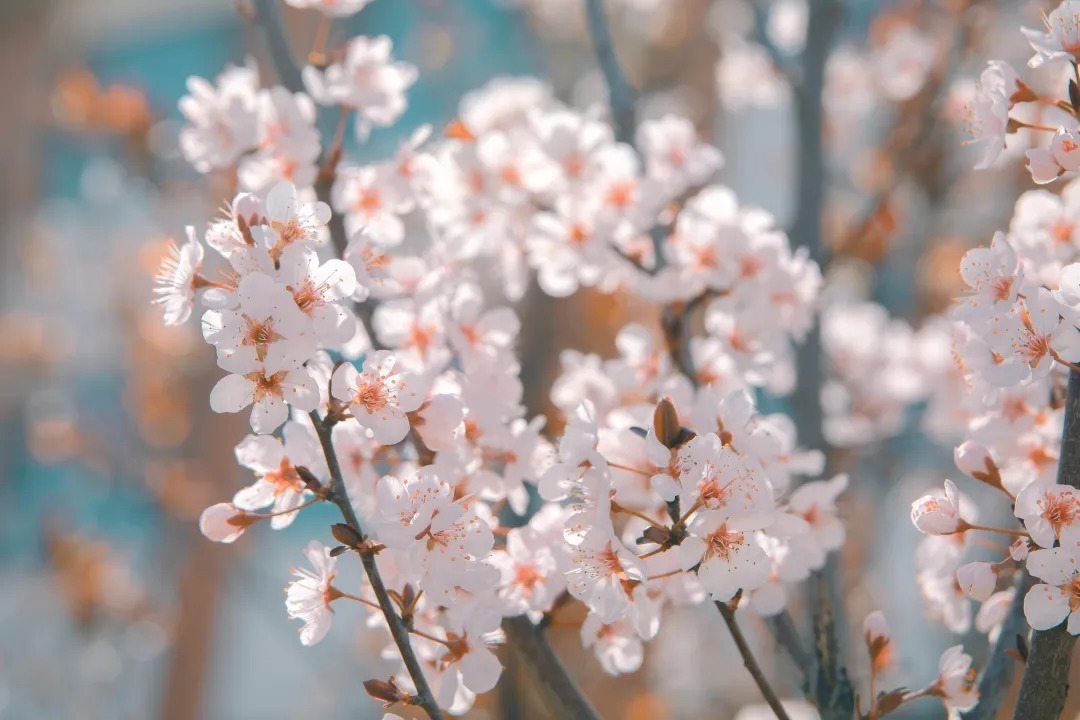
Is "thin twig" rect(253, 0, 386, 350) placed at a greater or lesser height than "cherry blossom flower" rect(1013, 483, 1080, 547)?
greater

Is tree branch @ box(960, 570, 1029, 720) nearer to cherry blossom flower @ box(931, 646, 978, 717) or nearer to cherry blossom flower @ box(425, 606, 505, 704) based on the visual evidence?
cherry blossom flower @ box(931, 646, 978, 717)

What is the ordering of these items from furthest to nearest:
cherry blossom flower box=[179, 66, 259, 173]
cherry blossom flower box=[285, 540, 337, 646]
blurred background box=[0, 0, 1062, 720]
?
blurred background box=[0, 0, 1062, 720] < cherry blossom flower box=[179, 66, 259, 173] < cherry blossom flower box=[285, 540, 337, 646]

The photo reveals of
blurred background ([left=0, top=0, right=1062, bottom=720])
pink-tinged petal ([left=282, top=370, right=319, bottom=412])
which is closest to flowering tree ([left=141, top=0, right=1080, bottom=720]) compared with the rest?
pink-tinged petal ([left=282, top=370, right=319, bottom=412])

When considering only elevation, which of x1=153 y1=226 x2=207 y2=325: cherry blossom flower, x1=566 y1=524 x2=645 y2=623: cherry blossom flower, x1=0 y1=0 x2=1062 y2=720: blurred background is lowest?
x1=0 y1=0 x2=1062 y2=720: blurred background

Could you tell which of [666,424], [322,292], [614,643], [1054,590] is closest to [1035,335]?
[1054,590]

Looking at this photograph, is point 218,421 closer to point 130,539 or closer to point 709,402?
point 130,539

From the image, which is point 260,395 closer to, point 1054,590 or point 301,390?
point 301,390
